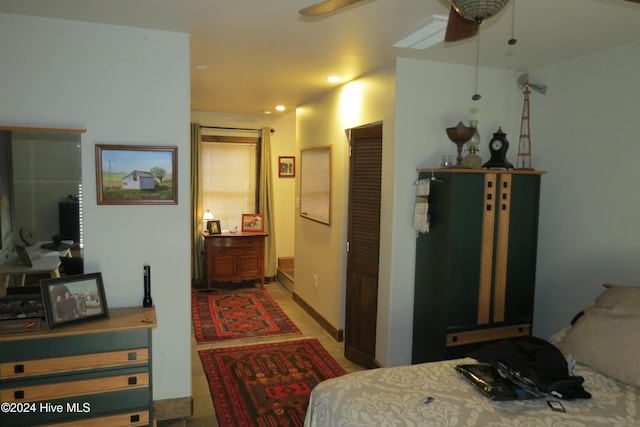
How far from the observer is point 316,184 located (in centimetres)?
489

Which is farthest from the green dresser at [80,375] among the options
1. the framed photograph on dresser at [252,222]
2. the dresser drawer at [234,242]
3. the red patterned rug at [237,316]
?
the framed photograph on dresser at [252,222]

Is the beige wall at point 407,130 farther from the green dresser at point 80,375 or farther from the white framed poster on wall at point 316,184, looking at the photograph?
the green dresser at point 80,375

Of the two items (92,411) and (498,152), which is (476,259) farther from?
(92,411)

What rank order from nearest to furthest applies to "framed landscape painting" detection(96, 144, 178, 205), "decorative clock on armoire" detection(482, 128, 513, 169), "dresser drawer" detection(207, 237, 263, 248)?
1. "framed landscape painting" detection(96, 144, 178, 205)
2. "decorative clock on armoire" detection(482, 128, 513, 169)
3. "dresser drawer" detection(207, 237, 263, 248)

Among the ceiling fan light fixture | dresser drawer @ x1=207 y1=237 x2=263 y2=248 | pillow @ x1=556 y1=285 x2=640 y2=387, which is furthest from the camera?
dresser drawer @ x1=207 y1=237 x2=263 y2=248

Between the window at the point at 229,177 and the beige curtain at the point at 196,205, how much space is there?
0.16m

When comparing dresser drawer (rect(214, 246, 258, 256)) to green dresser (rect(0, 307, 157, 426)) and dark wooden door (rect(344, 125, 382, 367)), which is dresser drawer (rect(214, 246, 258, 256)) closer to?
dark wooden door (rect(344, 125, 382, 367))

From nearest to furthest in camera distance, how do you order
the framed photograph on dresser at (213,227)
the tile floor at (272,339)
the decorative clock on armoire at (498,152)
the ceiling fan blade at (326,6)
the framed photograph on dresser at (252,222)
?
the ceiling fan blade at (326,6) < the tile floor at (272,339) < the decorative clock on armoire at (498,152) < the framed photograph on dresser at (213,227) < the framed photograph on dresser at (252,222)

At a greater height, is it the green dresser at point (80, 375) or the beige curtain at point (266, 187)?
the beige curtain at point (266, 187)

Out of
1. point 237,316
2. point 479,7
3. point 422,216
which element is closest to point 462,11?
point 479,7

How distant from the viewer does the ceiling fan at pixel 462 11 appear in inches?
53.2

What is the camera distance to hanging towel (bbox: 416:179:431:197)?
320 centimetres

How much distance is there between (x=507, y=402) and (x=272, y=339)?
112 inches

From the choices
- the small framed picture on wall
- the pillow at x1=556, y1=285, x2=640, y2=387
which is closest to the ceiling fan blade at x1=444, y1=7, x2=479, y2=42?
the pillow at x1=556, y1=285, x2=640, y2=387
